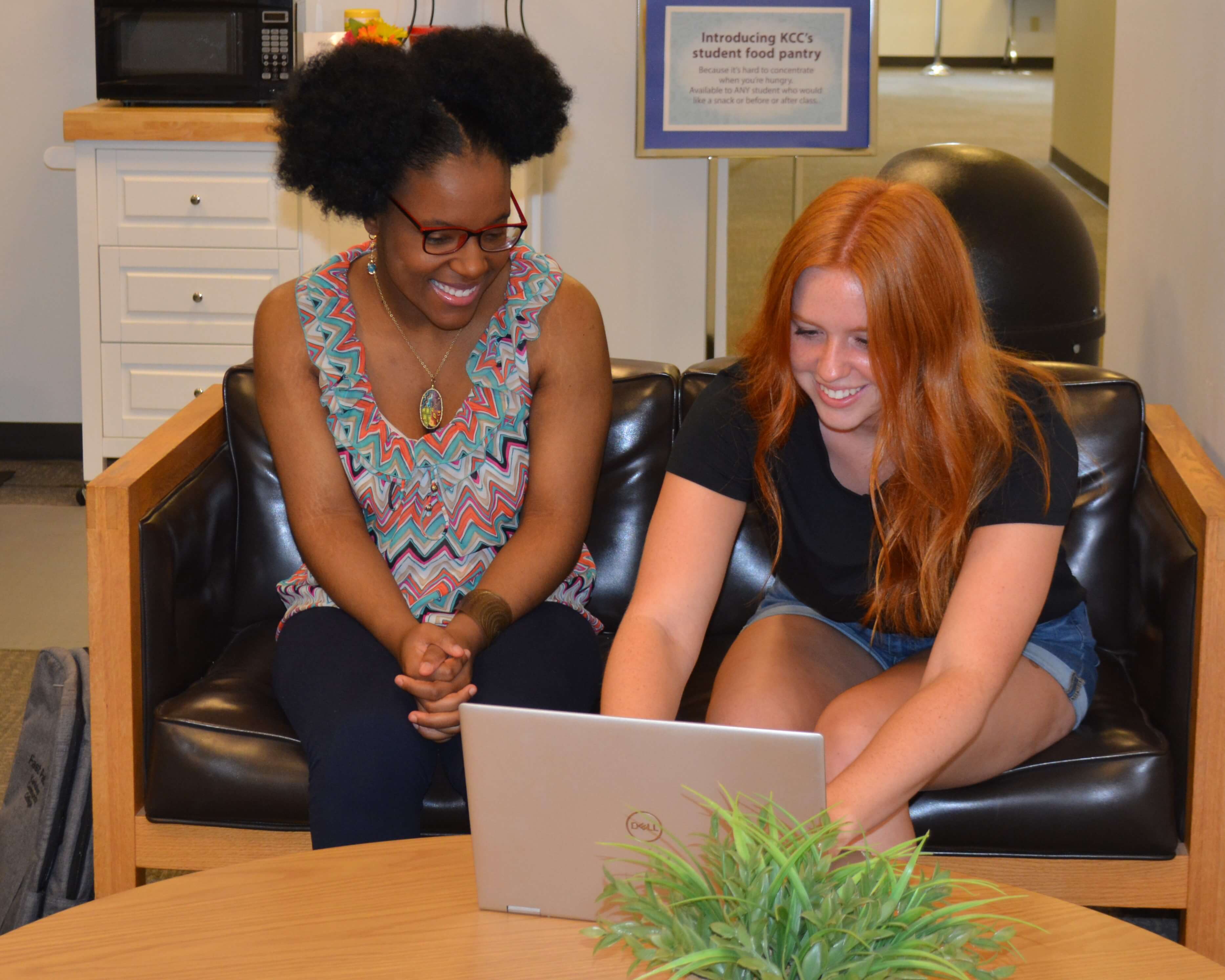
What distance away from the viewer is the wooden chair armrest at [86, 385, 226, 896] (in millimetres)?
1815

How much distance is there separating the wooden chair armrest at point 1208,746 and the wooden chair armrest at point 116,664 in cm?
135

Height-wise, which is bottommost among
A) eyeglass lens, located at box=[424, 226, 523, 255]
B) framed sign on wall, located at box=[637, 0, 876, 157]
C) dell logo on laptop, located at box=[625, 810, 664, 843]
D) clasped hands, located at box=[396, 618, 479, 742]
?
clasped hands, located at box=[396, 618, 479, 742]

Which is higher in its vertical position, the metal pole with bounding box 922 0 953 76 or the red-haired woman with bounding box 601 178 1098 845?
the metal pole with bounding box 922 0 953 76

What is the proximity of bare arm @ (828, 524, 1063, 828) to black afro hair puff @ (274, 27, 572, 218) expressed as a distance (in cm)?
84

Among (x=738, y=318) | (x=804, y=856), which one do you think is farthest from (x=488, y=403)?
(x=738, y=318)

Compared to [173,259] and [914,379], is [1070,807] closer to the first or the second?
[914,379]

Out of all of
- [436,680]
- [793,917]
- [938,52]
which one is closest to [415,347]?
[436,680]

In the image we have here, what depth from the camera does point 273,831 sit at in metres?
1.84

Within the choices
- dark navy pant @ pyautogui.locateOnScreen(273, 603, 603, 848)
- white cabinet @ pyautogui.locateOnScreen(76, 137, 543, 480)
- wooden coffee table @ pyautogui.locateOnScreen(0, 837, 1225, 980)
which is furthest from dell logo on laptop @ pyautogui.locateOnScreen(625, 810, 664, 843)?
white cabinet @ pyautogui.locateOnScreen(76, 137, 543, 480)

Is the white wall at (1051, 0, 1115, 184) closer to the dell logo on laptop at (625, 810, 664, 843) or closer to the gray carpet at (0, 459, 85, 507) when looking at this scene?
the gray carpet at (0, 459, 85, 507)

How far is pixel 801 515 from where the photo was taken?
1786mm

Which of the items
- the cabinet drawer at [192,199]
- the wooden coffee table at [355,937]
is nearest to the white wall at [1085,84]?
the cabinet drawer at [192,199]

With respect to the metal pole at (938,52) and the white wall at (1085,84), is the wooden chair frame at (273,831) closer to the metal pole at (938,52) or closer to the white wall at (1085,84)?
the white wall at (1085,84)

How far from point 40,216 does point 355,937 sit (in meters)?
3.85
